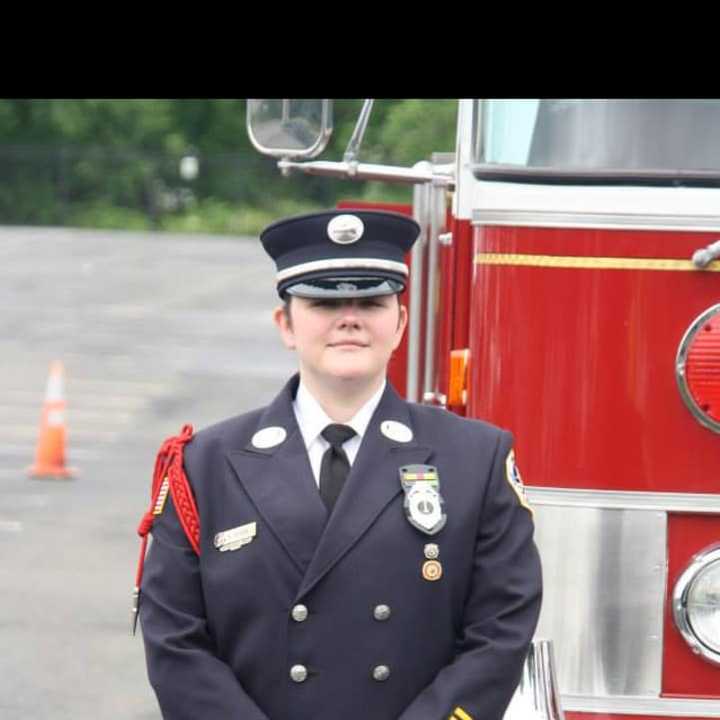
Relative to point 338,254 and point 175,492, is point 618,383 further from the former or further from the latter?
point 175,492

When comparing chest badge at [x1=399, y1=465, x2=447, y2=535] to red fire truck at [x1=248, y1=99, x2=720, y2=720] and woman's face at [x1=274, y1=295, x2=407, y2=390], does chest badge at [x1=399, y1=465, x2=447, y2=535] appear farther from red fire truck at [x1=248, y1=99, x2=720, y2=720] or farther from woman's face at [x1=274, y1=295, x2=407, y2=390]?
red fire truck at [x1=248, y1=99, x2=720, y2=720]

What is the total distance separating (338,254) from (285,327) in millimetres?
202

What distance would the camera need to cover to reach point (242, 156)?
5494 centimetres

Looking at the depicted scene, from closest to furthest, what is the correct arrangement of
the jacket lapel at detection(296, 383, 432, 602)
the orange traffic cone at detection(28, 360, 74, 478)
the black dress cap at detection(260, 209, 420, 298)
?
1. the jacket lapel at detection(296, 383, 432, 602)
2. the black dress cap at detection(260, 209, 420, 298)
3. the orange traffic cone at detection(28, 360, 74, 478)

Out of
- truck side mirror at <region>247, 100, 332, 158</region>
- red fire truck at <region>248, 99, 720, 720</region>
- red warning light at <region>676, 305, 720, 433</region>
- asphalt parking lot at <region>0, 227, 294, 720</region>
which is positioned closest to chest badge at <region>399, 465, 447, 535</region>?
red fire truck at <region>248, 99, 720, 720</region>

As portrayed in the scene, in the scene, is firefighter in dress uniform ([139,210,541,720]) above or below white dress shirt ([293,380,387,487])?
below

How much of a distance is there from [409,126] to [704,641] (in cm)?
604

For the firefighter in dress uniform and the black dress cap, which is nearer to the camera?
the firefighter in dress uniform

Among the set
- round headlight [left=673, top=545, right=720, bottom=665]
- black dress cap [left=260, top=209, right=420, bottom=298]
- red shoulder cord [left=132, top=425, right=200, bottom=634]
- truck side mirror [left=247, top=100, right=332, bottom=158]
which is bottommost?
round headlight [left=673, top=545, right=720, bottom=665]

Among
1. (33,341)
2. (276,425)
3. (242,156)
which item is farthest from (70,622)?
(242,156)

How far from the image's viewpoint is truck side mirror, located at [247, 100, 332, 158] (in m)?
5.13

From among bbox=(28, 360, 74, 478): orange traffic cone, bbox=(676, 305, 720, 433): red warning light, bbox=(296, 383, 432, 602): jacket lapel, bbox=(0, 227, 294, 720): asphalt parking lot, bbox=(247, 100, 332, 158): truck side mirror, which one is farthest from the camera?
bbox=(28, 360, 74, 478): orange traffic cone

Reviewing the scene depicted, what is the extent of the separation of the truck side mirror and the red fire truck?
19.0 inches

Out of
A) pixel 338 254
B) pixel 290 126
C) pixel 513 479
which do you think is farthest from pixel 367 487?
pixel 290 126
